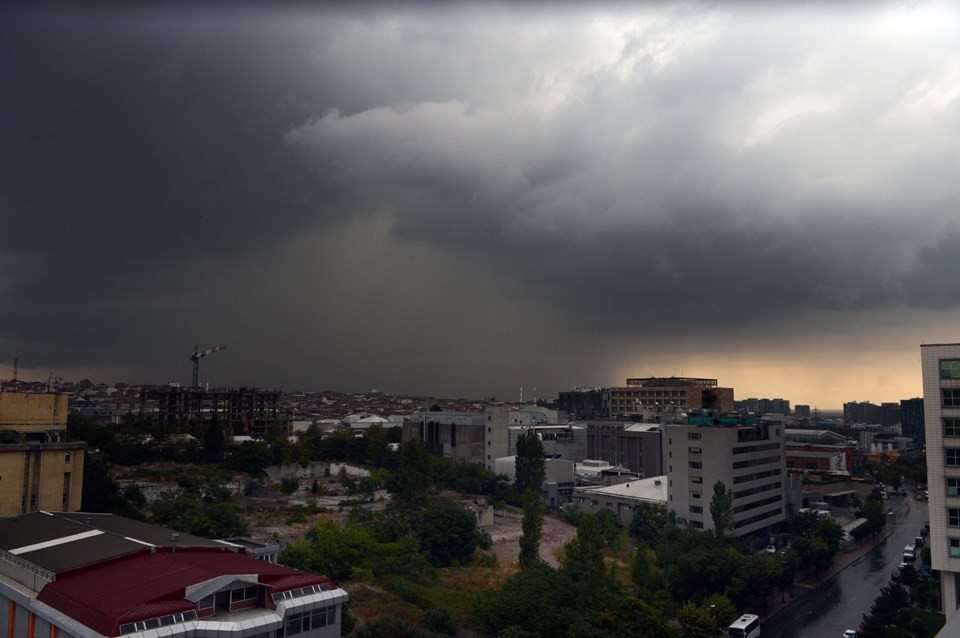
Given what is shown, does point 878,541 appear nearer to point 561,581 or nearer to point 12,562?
point 561,581

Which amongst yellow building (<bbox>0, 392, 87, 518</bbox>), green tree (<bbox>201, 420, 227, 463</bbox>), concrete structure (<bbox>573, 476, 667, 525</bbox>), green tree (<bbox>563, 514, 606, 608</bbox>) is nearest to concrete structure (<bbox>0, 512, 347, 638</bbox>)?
yellow building (<bbox>0, 392, 87, 518</bbox>)

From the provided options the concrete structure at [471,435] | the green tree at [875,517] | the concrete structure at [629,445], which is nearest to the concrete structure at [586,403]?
the concrete structure at [629,445]

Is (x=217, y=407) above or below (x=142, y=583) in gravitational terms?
above

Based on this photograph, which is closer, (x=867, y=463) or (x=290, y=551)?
(x=290, y=551)

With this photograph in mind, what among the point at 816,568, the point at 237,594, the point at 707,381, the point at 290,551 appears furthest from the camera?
the point at 707,381

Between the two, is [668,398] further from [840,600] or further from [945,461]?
[945,461]

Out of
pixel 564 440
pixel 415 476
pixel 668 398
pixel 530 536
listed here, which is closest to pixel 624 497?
pixel 415 476

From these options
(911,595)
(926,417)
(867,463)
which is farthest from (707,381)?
(926,417)
